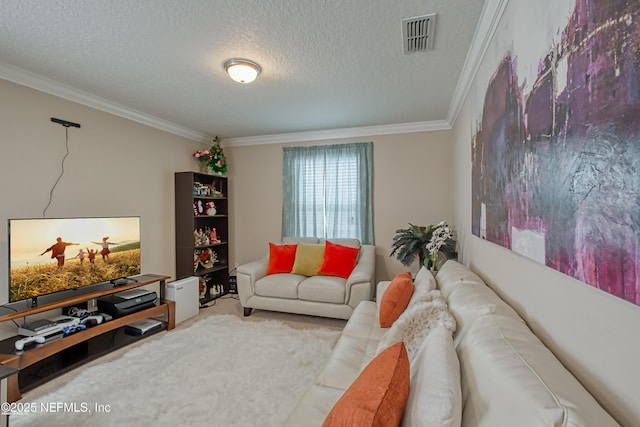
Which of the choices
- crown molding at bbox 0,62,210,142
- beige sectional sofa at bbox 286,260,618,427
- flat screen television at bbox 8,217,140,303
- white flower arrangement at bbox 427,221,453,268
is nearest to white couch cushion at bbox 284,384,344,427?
beige sectional sofa at bbox 286,260,618,427

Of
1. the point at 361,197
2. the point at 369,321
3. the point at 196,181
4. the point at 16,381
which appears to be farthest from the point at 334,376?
the point at 196,181

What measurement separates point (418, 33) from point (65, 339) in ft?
11.5

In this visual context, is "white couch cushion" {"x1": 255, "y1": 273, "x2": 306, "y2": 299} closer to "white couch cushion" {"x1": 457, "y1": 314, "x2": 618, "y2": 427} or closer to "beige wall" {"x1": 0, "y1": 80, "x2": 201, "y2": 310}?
"beige wall" {"x1": 0, "y1": 80, "x2": 201, "y2": 310}

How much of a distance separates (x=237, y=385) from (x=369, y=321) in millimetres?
1067

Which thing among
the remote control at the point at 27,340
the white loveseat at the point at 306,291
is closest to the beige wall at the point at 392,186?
the white loveseat at the point at 306,291

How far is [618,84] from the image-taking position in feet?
2.12

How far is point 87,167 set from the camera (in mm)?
2910

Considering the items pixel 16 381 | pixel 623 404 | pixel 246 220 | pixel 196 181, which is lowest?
pixel 16 381

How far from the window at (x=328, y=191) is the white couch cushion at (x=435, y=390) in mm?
3014

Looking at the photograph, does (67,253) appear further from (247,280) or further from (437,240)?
(437,240)

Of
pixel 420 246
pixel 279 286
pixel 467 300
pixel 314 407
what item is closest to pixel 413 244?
pixel 420 246

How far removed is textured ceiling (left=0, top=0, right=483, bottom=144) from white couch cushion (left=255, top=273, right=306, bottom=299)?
80.0 inches

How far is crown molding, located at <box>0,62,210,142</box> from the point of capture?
91.1 inches

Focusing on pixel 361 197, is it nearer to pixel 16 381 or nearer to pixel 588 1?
pixel 588 1
